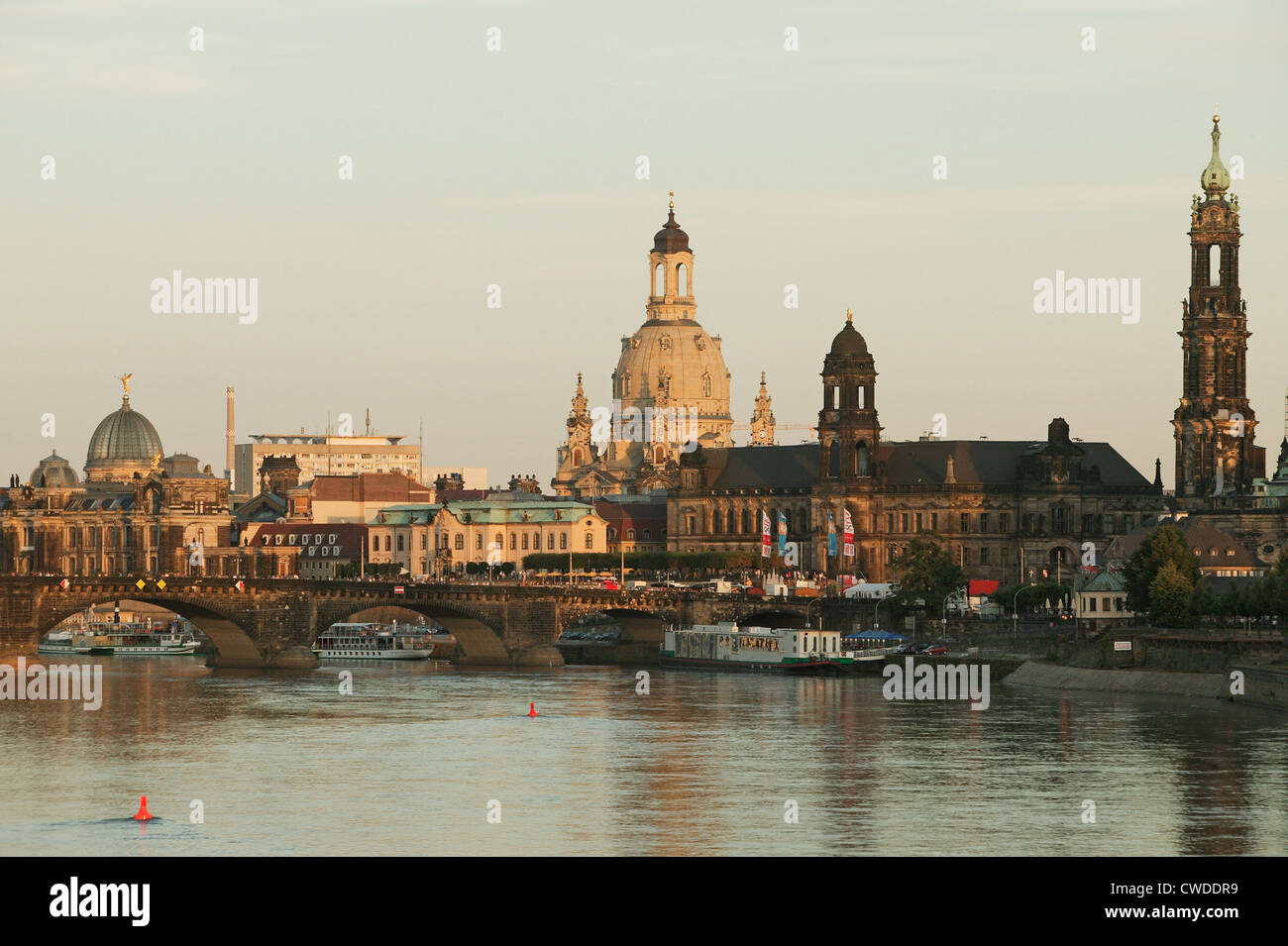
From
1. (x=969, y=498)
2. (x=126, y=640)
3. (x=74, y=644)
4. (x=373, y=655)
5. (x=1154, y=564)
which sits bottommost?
(x=373, y=655)

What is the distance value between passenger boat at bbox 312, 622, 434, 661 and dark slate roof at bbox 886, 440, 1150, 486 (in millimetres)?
37824

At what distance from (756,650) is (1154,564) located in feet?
72.2

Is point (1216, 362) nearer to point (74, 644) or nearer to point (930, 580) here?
point (930, 580)

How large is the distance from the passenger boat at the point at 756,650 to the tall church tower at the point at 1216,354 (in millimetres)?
45598

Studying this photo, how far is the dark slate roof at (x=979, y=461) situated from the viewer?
192875 mm

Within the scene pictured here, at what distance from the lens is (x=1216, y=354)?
588 ft

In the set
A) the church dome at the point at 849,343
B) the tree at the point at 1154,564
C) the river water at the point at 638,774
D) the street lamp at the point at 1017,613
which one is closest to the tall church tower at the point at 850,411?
the church dome at the point at 849,343

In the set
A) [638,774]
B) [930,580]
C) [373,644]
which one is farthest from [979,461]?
[638,774]

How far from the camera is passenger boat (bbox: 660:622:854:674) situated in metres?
136

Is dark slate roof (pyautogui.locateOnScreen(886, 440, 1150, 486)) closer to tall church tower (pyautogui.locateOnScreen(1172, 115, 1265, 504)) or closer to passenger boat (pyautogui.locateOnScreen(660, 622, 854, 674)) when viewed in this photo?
tall church tower (pyautogui.locateOnScreen(1172, 115, 1265, 504))

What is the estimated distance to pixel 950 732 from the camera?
3684 inches

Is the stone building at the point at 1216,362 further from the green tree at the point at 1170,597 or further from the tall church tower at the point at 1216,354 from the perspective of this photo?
the green tree at the point at 1170,597
